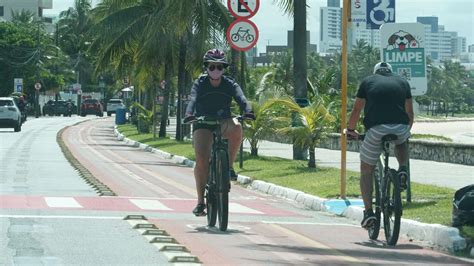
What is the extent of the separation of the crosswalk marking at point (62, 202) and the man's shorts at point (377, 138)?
4546mm

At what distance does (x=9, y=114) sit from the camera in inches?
1960

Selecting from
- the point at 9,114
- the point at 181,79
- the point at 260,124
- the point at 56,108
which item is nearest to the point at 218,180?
the point at 260,124

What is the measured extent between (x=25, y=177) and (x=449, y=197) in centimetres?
855

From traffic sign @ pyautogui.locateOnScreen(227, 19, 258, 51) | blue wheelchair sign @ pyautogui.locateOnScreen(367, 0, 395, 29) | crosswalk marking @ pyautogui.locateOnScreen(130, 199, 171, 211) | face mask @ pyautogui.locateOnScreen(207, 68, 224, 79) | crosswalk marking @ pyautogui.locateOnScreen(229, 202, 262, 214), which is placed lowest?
crosswalk marking @ pyautogui.locateOnScreen(229, 202, 262, 214)

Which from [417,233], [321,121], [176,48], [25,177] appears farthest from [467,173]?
[176,48]

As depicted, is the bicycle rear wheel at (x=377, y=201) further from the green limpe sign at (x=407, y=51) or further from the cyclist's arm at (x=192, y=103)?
the green limpe sign at (x=407, y=51)

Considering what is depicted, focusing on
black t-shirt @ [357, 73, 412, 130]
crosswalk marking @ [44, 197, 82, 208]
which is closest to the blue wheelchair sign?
crosswalk marking @ [44, 197, 82, 208]

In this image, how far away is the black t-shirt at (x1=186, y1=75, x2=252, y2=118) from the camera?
12.1m

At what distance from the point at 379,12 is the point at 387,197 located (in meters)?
7.83

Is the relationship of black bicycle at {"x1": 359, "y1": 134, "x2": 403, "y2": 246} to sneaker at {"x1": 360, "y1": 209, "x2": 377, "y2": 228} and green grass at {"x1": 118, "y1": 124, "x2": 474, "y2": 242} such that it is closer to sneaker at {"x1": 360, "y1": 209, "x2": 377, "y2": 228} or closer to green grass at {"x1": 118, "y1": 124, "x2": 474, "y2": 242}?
sneaker at {"x1": 360, "y1": 209, "x2": 377, "y2": 228}

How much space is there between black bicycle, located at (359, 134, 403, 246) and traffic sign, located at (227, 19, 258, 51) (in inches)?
372

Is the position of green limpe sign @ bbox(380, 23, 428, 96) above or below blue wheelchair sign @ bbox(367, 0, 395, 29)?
below

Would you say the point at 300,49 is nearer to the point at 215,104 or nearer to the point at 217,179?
the point at 215,104

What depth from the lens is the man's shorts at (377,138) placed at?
11.5m
